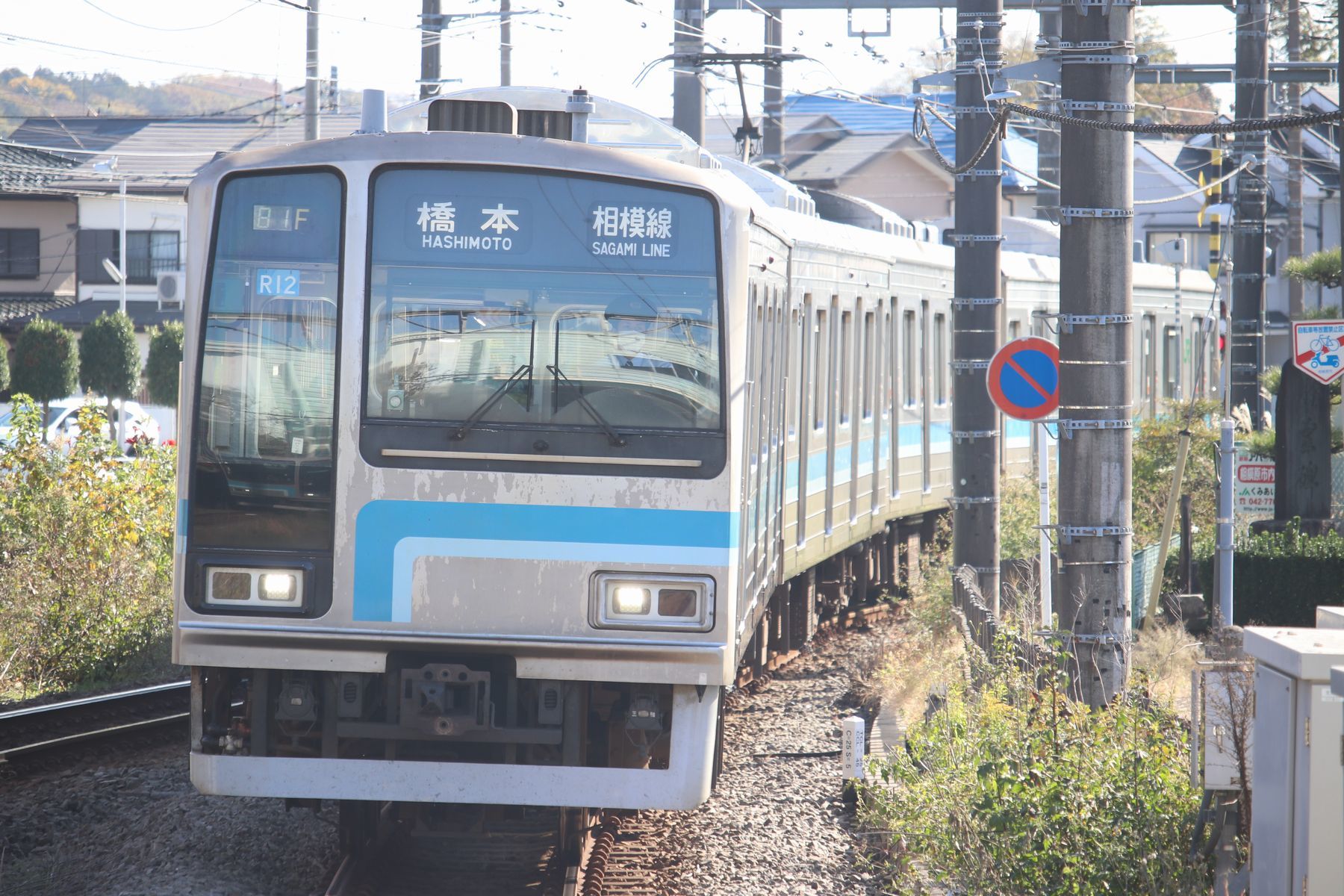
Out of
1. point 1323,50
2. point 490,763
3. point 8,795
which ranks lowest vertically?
point 8,795

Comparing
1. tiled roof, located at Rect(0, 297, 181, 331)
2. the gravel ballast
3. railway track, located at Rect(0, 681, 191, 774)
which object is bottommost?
the gravel ballast

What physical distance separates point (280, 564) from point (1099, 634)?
362 cm

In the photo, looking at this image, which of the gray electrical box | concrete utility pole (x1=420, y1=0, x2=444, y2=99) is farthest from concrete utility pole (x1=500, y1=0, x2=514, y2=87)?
the gray electrical box

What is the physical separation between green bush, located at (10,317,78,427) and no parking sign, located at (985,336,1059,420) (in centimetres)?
2072

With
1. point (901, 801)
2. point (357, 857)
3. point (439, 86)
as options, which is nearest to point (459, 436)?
point (357, 857)

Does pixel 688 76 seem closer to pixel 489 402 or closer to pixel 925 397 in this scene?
pixel 925 397

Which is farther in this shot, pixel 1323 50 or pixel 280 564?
pixel 1323 50

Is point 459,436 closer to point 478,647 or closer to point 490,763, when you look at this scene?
point 478,647

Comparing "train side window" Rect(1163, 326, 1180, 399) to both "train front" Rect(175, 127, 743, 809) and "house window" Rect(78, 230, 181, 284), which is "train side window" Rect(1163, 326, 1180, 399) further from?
"house window" Rect(78, 230, 181, 284)

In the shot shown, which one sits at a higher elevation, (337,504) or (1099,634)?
(337,504)

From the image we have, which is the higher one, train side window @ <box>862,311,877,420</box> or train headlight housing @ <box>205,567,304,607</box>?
train side window @ <box>862,311,877,420</box>

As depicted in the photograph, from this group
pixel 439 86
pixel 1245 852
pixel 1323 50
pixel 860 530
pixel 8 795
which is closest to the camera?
pixel 1245 852

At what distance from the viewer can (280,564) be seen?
5676mm

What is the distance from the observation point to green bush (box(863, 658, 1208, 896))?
17.7ft
